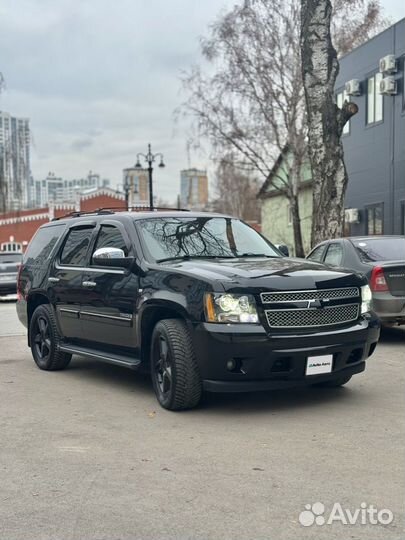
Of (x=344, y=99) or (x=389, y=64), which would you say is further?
(x=344, y=99)

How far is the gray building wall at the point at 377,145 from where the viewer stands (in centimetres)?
2091

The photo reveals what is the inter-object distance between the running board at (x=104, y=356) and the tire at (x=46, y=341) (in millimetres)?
215

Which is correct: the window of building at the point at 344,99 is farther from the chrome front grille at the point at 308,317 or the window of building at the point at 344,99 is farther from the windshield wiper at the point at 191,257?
the chrome front grille at the point at 308,317

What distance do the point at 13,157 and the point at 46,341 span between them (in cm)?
2775

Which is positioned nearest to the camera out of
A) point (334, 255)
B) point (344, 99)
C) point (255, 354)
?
point (255, 354)

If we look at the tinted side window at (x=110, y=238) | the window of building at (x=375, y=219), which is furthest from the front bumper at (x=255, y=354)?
the window of building at (x=375, y=219)

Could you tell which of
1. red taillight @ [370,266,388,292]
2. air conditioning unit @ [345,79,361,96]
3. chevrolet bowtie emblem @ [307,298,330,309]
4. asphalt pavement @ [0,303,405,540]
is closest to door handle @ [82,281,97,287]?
asphalt pavement @ [0,303,405,540]

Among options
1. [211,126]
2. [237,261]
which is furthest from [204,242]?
[211,126]

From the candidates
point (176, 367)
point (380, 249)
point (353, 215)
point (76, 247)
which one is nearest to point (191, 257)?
point (176, 367)

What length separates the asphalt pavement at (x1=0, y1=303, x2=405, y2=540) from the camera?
3.47m

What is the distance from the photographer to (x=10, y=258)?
2042 centimetres

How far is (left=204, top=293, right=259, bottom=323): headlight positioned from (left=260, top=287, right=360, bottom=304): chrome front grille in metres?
0.13

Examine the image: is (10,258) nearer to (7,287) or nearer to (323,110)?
(7,287)

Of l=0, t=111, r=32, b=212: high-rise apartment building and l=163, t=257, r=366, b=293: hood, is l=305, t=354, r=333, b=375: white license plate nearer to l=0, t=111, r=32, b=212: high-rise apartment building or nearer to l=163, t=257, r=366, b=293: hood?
l=163, t=257, r=366, b=293: hood
